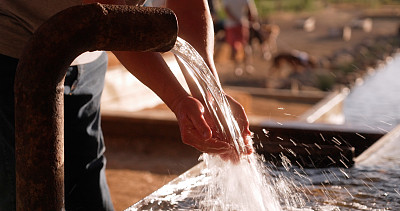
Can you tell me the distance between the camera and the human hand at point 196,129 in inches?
58.3

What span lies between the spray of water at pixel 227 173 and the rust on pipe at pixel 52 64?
311mm

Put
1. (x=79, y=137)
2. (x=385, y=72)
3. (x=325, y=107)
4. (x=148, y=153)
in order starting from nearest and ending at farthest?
(x=79, y=137), (x=148, y=153), (x=325, y=107), (x=385, y=72)

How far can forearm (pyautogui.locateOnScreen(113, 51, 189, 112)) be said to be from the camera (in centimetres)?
155

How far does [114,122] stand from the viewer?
15.6 ft

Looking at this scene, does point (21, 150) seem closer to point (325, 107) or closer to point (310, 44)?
point (325, 107)

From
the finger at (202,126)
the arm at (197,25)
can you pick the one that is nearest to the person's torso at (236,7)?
the arm at (197,25)

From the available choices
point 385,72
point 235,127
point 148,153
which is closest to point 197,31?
point 235,127

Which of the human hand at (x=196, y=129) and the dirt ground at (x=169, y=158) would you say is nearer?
the human hand at (x=196, y=129)

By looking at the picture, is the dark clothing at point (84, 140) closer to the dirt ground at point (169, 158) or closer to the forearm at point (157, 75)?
the forearm at point (157, 75)

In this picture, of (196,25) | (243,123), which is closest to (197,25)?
(196,25)

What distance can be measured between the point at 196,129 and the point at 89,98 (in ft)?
2.20

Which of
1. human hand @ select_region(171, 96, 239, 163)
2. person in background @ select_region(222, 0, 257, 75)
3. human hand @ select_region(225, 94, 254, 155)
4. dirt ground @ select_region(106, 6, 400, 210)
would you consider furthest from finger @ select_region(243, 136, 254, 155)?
person in background @ select_region(222, 0, 257, 75)

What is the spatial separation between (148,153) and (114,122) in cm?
38

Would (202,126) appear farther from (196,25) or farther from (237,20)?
(237,20)
